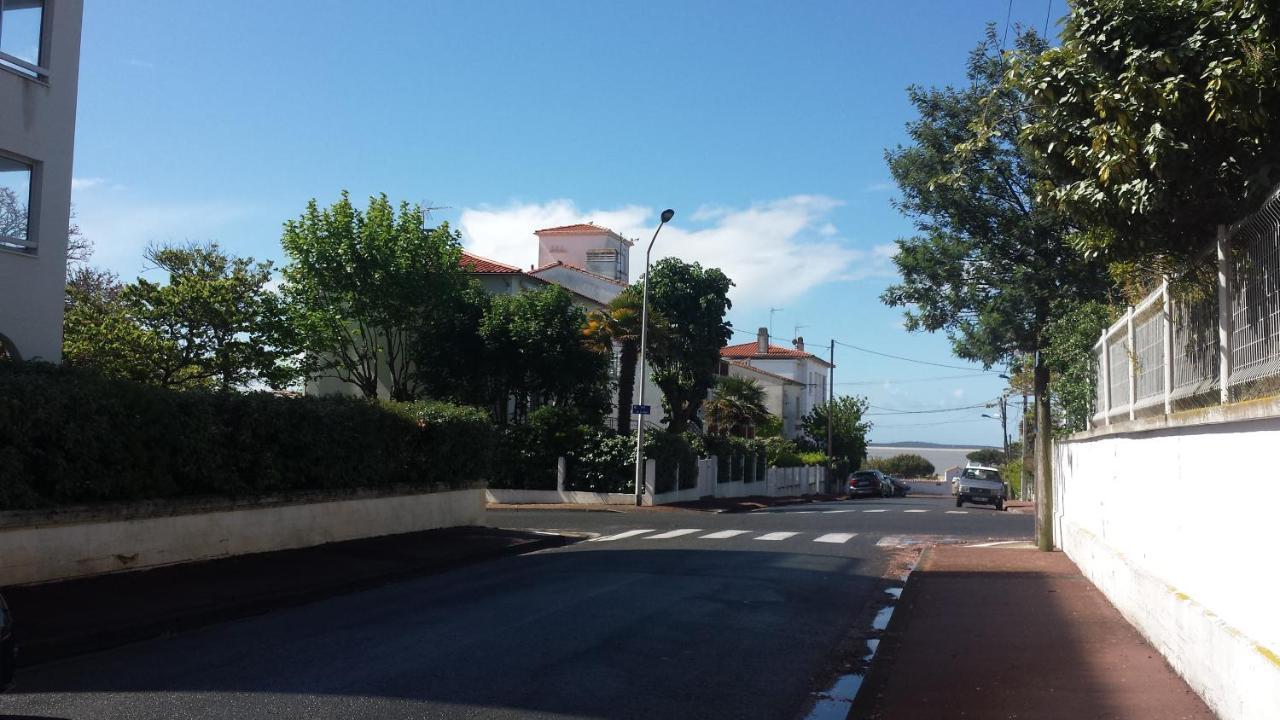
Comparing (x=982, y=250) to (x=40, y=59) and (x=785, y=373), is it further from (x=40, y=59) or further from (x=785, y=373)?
(x=785, y=373)

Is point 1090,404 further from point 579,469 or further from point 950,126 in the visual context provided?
point 579,469

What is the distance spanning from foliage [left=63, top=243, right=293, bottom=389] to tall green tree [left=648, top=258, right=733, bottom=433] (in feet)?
58.5

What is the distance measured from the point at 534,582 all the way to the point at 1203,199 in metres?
8.47

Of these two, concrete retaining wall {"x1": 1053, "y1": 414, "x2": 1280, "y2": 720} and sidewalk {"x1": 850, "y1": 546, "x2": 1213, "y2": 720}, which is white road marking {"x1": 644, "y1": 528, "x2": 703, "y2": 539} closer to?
sidewalk {"x1": 850, "y1": 546, "x2": 1213, "y2": 720}

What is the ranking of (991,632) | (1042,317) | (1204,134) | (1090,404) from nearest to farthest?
(1204,134) → (991,632) → (1090,404) → (1042,317)

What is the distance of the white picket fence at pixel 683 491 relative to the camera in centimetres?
3500

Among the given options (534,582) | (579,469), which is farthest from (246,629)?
(579,469)

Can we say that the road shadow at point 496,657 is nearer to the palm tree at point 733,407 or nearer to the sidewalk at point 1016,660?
the sidewalk at point 1016,660

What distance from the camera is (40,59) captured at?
16.1 meters

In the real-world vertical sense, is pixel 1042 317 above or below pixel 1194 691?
above

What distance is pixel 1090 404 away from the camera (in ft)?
48.2

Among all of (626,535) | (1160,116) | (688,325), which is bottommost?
(626,535)

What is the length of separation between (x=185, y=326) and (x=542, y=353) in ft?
37.5

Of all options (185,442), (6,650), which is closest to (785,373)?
(185,442)
